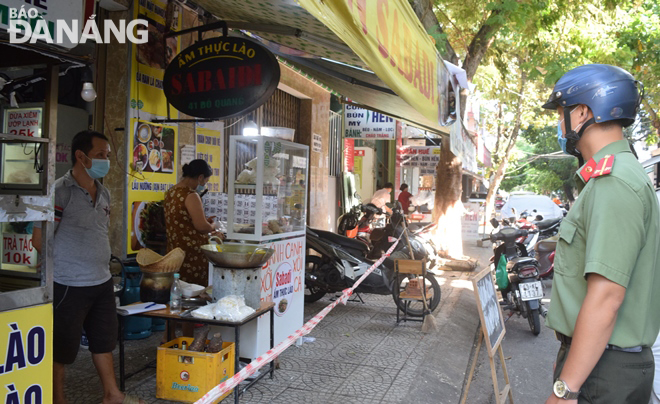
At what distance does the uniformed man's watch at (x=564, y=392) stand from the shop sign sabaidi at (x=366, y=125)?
11426 mm

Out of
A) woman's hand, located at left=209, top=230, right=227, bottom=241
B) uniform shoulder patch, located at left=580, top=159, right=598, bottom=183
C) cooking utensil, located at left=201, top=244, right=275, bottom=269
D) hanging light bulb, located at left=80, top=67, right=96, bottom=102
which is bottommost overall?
cooking utensil, located at left=201, top=244, right=275, bottom=269

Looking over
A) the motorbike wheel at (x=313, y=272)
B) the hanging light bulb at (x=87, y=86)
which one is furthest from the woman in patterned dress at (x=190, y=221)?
the motorbike wheel at (x=313, y=272)

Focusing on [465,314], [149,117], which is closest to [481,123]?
[465,314]

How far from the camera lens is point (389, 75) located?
3186 millimetres

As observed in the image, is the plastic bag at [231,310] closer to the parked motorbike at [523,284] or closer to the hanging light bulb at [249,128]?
the parked motorbike at [523,284]

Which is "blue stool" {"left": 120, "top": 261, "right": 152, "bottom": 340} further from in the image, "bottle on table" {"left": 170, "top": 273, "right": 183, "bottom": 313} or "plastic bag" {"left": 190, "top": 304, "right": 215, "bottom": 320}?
"plastic bag" {"left": 190, "top": 304, "right": 215, "bottom": 320}

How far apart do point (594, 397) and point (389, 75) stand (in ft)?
6.66

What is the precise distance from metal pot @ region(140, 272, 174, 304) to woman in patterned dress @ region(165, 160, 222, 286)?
71 centimetres

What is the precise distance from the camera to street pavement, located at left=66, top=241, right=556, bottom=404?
180 inches

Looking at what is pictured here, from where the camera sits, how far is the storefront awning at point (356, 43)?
8.57 feet

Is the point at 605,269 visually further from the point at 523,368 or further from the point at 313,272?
the point at 313,272

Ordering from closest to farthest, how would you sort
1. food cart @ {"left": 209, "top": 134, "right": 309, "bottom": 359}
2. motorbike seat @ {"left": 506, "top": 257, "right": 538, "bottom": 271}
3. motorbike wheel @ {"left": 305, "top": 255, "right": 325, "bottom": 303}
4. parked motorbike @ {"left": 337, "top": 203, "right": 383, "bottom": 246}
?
food cart @ {"left": 209, "top": 134, "right": 309, "bottom": 359} → motorbike seat @ {"left": 506, "top": 257, "right": 538, "bottom": 271} → motorbike wheel @ {"left": 305, "top": 255, "right": 325, "bottom": 303} → parked motorbike @ {"left": 337, "top": 203, "right": 383, "bottom": 246}

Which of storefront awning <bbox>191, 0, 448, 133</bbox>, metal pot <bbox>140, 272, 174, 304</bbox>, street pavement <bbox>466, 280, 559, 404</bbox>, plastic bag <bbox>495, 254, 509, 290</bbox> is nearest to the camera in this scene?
storefront awning <bbox>191, 0, 448, 133</bbox>

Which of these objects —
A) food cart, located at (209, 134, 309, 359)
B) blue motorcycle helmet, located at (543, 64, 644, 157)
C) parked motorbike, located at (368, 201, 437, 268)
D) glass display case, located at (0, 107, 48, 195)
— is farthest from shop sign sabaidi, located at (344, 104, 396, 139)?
blue motorcycle helmet, located at (543, 64, 644, 157)
